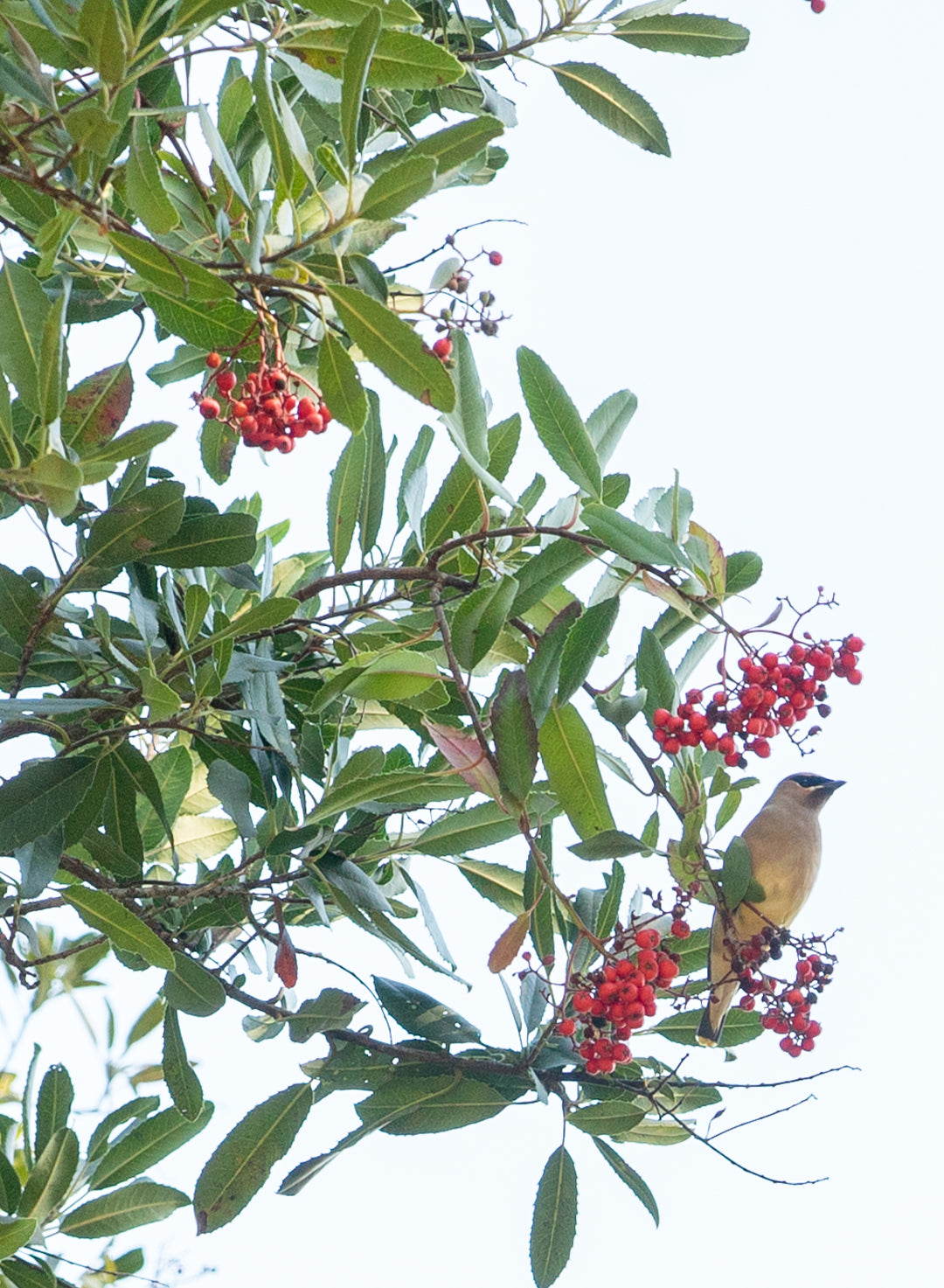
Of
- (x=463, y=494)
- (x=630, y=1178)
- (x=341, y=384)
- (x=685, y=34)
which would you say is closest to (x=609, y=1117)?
(x=630, y=1178)

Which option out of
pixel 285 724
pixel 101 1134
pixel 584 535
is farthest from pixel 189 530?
pixel 101 1134

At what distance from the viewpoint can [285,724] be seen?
2.04 meters

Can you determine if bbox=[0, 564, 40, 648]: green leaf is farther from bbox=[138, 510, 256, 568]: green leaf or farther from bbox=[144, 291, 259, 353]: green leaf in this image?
bbox=[144, 291, 259, 353]: green leaf

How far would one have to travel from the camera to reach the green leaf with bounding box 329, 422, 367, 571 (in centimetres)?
224

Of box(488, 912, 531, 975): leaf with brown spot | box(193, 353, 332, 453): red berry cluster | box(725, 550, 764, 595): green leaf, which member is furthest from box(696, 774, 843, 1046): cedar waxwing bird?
box(193, 353, 332, 453): red berry cluster

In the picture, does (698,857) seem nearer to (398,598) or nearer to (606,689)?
(606,689)

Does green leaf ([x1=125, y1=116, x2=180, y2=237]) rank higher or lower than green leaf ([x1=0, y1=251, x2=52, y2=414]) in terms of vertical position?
higher

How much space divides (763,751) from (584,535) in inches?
14.4

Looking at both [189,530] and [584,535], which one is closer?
[584,535]

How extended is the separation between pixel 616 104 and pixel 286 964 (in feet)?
4.75

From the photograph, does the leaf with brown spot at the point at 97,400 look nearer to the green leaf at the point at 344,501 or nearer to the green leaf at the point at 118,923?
the green leaf at the point at 344,501

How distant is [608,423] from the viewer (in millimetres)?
2074

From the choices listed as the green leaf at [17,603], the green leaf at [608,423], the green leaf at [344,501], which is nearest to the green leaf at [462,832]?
the green leaf at [344,501]

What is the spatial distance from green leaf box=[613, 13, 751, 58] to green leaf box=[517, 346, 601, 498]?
2.50 feet
